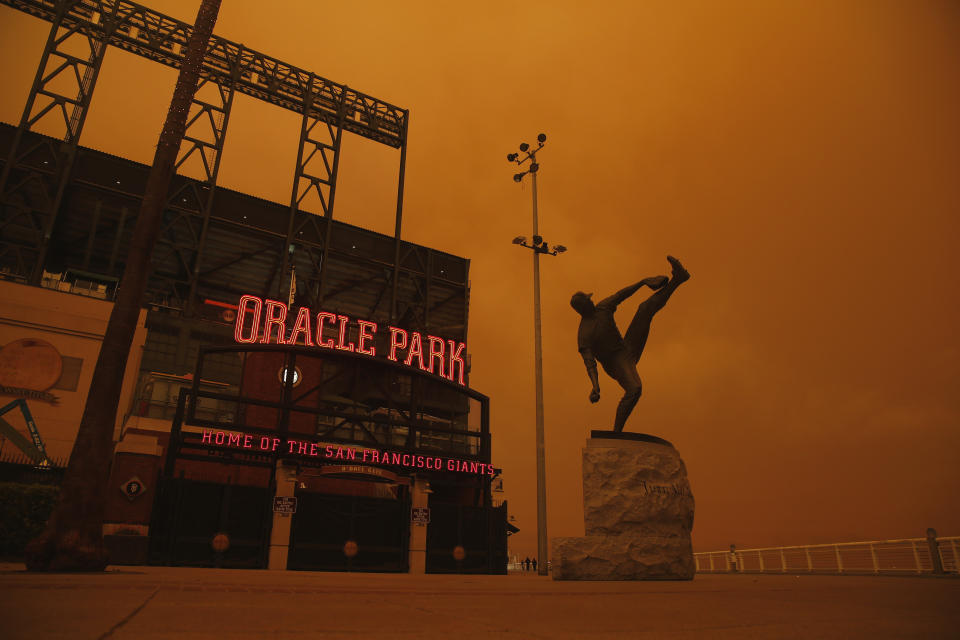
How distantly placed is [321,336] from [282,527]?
359 inches

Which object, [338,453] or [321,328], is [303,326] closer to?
[321,328]

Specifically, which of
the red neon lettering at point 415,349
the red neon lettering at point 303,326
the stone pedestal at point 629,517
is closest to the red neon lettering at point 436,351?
the red neon lettering at point 415,349

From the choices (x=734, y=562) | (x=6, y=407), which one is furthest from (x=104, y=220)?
(x=734, y=562)

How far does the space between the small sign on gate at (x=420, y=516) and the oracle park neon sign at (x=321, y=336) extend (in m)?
6.49

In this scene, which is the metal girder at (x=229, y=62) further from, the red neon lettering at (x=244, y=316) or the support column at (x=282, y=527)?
the support column at (x=282, y=527)

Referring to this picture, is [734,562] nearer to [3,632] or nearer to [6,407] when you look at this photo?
[3,632]

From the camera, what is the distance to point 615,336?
13.9 m

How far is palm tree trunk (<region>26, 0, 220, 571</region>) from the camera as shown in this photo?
7.71 meters

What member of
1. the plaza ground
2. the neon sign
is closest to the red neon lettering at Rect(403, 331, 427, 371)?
the neon sign

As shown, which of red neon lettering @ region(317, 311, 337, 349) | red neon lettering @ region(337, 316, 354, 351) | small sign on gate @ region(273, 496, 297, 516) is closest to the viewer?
small sign on gate @ region(273, 496, 297, 516)

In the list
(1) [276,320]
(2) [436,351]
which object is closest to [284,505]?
(1) [276,320]

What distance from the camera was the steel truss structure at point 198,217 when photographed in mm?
37062

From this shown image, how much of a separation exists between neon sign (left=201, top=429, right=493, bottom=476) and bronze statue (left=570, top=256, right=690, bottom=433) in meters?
10.8

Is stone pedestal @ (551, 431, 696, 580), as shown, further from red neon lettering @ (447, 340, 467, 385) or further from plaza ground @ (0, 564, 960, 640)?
red neon lettering @ (447, 340, 467, 385)
